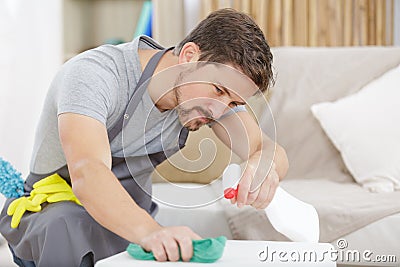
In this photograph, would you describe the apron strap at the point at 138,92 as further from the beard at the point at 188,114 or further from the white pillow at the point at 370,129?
the white pillow at the point at 370,129

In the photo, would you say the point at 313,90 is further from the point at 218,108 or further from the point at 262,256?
the point at 262,256

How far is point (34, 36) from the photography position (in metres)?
3.08

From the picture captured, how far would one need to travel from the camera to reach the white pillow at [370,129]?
2043 millimetres

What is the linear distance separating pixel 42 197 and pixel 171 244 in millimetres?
564

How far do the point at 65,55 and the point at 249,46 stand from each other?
2.24 meters

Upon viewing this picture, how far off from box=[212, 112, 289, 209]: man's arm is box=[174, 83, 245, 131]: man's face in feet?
0.31

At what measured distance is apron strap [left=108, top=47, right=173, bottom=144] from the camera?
130 centimetres

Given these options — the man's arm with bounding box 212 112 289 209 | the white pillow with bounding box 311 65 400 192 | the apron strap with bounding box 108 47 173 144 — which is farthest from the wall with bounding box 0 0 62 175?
the man's arm with bounding box 212 112 289 209

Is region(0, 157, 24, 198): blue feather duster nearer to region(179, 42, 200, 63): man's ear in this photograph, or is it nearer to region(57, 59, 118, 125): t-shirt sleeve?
region(57, 59, 118, 125): t-shirt sleeve

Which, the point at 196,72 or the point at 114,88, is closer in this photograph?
the point at 196,72

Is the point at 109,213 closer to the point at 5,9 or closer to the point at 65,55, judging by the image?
the point at 5,9

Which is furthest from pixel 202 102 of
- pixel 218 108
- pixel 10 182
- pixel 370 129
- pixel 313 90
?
pixel 313 90

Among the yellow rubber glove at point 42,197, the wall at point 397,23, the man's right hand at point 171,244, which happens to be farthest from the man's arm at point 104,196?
the wall at point 397,23

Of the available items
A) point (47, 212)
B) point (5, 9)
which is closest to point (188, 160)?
point (47, 212)
